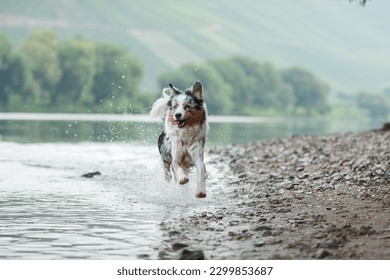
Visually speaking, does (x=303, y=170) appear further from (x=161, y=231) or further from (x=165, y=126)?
(x=161, y=231)

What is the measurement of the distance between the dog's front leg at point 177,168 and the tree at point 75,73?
98226mm

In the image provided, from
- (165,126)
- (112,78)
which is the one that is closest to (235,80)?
(112,78)

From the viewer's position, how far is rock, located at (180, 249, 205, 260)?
8.74 m

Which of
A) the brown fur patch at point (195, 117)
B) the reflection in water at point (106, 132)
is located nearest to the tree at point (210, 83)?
the reflection in water at point (106, 132)

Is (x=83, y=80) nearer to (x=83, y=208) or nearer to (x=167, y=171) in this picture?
(x=167, y=171)

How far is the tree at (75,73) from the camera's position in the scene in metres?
113

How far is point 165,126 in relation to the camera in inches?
567

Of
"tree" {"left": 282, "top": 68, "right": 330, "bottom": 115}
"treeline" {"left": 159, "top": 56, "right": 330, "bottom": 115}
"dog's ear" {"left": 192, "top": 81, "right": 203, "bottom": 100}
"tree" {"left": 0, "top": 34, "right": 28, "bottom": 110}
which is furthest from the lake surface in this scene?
"tree" {"left": 282, "top": 68, "right": 330, "bottom": 115}

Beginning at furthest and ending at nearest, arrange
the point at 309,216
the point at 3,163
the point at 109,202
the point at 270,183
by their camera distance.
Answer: the point at 3,163
the point at 270,183
the point at 109,202
the point at 309,216

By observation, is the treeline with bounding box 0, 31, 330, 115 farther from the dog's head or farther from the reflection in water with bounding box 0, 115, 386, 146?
the dog's head

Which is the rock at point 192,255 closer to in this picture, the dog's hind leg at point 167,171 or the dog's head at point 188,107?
the dog's head at point 188,107

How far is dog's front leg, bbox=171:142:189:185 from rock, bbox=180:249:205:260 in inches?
187

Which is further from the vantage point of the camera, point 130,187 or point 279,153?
point 279,153

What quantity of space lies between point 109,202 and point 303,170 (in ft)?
20.9
